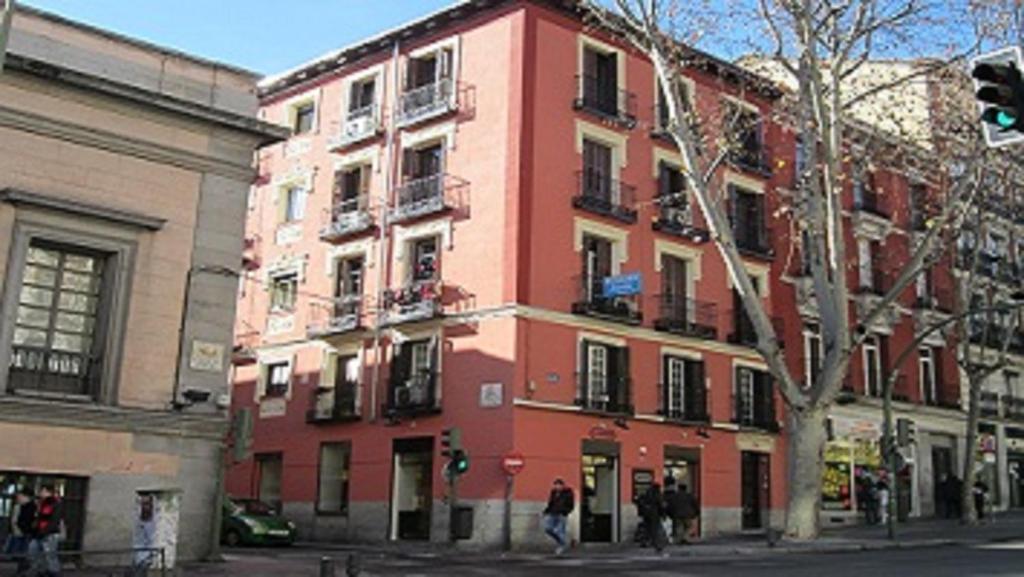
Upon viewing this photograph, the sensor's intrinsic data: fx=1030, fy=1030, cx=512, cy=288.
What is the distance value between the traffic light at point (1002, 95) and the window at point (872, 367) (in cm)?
2974

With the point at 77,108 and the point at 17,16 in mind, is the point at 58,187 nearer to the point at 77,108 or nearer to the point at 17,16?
the point at 77,108

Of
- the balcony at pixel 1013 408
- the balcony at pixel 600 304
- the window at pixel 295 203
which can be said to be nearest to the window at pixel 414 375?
the balcony at pixel 600 304

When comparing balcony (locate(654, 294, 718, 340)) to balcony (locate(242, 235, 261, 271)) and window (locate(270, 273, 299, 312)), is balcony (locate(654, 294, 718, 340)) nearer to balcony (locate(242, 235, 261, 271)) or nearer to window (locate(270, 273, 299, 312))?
window (locate(270, 273, 299, 312))

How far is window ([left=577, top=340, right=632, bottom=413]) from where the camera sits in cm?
2828

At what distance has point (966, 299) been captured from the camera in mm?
34062

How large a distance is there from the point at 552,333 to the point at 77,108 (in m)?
13.8

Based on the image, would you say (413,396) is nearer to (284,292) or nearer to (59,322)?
(284,292)

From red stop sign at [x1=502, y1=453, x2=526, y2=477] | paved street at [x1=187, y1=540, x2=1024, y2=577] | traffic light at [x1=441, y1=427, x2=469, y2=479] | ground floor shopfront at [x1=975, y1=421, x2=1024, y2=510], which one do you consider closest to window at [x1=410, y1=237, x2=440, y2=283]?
red stop sign at [x1=502, y1=453, x2=526, y2=477]

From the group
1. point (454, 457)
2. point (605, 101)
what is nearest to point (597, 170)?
point (605, 101)

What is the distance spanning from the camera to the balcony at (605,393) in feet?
91.7

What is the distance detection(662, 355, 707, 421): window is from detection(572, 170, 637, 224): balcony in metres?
4.50

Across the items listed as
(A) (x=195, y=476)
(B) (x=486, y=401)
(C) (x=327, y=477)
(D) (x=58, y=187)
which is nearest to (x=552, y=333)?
(B) (x=486, y=401)

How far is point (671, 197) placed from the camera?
3125 centimetres

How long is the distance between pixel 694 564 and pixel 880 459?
18.1 m
